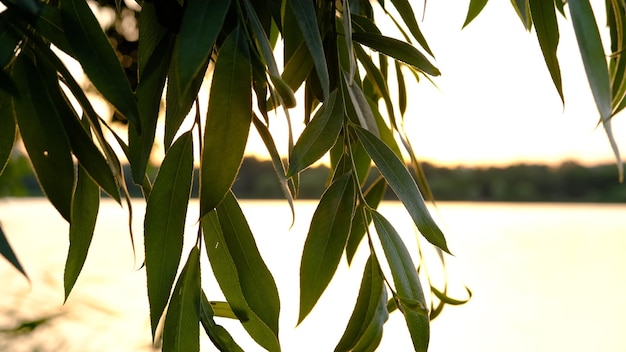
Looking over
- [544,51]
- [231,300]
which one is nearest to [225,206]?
[231,300]

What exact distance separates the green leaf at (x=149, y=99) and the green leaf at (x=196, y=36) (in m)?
0.07

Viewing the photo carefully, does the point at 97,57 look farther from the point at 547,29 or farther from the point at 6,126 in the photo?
the point at 547,29

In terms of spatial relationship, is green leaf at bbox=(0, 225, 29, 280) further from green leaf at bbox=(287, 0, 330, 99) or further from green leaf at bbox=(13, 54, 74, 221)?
green leaf at bbox=(287, 0, 330, 99)

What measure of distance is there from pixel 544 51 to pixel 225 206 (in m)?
0.16

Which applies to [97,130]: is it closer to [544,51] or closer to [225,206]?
[225,206]

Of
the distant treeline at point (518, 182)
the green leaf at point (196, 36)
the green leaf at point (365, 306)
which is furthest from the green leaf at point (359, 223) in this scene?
the distant treeline at point (518, 182)

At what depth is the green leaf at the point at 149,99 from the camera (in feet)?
0.93

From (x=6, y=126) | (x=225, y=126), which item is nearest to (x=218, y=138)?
(x=225, y=126)

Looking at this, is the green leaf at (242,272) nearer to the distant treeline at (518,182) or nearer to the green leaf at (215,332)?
the green leaf at (215,332)

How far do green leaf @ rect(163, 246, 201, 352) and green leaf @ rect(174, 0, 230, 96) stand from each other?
11 cm

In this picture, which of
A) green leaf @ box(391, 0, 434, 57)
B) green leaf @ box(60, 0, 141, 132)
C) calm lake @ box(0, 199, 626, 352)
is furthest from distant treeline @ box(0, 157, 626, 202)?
green leaf @ box(60, 0, 141, 132)

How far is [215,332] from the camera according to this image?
31 centimetres

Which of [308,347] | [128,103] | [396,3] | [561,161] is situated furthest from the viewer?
[561,161]

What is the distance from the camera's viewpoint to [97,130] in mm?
305
